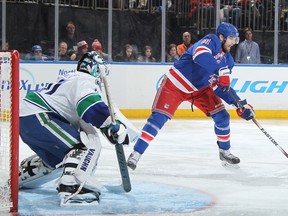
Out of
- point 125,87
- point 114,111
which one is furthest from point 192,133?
point 114,111

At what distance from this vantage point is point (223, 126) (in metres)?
5.29

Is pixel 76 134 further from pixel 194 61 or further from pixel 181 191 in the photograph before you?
pixel 194 61

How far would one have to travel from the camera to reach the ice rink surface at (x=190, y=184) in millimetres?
3576

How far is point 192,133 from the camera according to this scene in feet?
24.3

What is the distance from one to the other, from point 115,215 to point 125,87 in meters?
5.90

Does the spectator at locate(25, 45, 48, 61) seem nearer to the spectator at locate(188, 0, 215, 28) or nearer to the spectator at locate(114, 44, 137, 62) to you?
the spectator at locate(114, 44, 137, 62)

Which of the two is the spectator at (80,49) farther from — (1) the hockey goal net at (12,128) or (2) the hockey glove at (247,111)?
(1) the hockey goal net at (12,128)

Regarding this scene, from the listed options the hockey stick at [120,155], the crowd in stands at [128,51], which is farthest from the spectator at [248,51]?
the hockey stick at [120,155]

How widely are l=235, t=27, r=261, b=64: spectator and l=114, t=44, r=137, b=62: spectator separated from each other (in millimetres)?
1434

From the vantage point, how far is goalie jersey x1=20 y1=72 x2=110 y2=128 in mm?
3471

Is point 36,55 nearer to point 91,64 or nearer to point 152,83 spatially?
point 152,83

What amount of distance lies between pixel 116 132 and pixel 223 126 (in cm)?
193

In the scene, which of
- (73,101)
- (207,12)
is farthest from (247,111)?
(207,12)

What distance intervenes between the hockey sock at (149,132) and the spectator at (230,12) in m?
5.18
